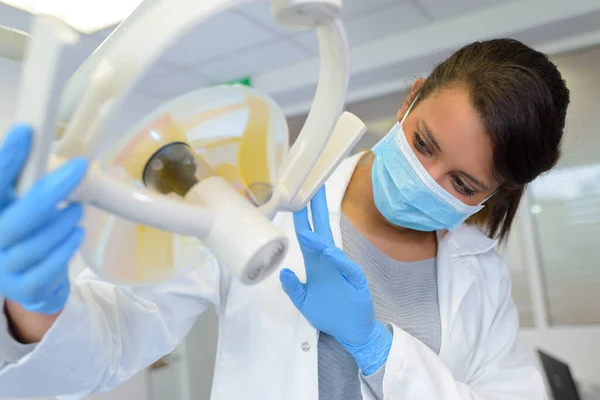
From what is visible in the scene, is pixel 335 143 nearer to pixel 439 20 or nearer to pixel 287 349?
pixel 287 349

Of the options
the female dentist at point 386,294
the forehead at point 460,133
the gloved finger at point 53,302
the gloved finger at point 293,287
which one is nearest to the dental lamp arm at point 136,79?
the gloved finger at point 53,302

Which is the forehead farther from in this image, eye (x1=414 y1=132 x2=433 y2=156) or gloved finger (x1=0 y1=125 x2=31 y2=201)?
gloved finger (x1=0 y1=125 x2=31 y2=201)

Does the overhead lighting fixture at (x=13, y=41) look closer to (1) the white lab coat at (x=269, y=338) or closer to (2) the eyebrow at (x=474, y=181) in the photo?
(1) the white lab coat at (x=269, y=338)

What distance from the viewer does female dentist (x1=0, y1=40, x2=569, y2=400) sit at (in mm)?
694

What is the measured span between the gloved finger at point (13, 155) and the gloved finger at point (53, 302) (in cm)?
13

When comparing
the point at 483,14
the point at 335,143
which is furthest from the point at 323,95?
the point at 483,14

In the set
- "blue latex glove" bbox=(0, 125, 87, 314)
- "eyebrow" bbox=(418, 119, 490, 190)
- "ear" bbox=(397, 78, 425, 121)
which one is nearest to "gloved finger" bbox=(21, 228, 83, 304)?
"blue latex glove" bbox=(0, 125, 87, 314)

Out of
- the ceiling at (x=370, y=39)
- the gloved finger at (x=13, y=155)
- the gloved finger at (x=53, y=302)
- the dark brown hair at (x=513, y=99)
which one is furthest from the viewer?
the ceiling at (x=370, y=39)

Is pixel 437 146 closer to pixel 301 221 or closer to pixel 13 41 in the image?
pixel 301 221

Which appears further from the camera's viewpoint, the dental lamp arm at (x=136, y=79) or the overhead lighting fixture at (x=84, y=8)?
the overhead lighting fixture at (x=84, y=8)

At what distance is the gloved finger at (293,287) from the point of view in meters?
0.82

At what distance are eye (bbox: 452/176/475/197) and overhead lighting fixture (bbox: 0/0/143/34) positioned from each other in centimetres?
177

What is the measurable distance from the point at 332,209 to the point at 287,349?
31cm

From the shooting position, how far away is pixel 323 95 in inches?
20.1
